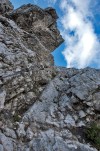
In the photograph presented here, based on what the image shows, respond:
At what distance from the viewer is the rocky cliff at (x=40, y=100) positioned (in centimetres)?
1349

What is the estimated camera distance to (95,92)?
1798cm

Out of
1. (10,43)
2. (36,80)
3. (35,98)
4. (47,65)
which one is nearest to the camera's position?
(35,98)

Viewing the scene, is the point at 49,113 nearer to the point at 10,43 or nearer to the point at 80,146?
the point at 80,146

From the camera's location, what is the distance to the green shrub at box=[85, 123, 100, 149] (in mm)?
14773

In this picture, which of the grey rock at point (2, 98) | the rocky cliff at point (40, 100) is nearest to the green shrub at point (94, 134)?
the rocky cliff at point (40, 100)

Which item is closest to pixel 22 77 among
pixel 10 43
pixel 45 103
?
pixel 45 103

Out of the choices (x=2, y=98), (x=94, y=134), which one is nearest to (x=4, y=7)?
(x=2, y=98)

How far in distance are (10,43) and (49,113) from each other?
8.06 metres

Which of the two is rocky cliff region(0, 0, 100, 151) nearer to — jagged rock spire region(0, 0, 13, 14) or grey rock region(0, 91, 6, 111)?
grey rock region(0, 91, 6, 111)

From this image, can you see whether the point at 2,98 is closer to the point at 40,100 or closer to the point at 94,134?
A: the point at 40,100

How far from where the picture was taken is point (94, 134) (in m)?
15.1

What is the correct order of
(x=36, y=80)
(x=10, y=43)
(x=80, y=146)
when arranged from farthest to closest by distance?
(x=10, y=43) → (x=36, y=80) → (x=80, y=146)

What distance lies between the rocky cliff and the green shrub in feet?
1.11

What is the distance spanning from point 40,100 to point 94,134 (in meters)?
5.03
